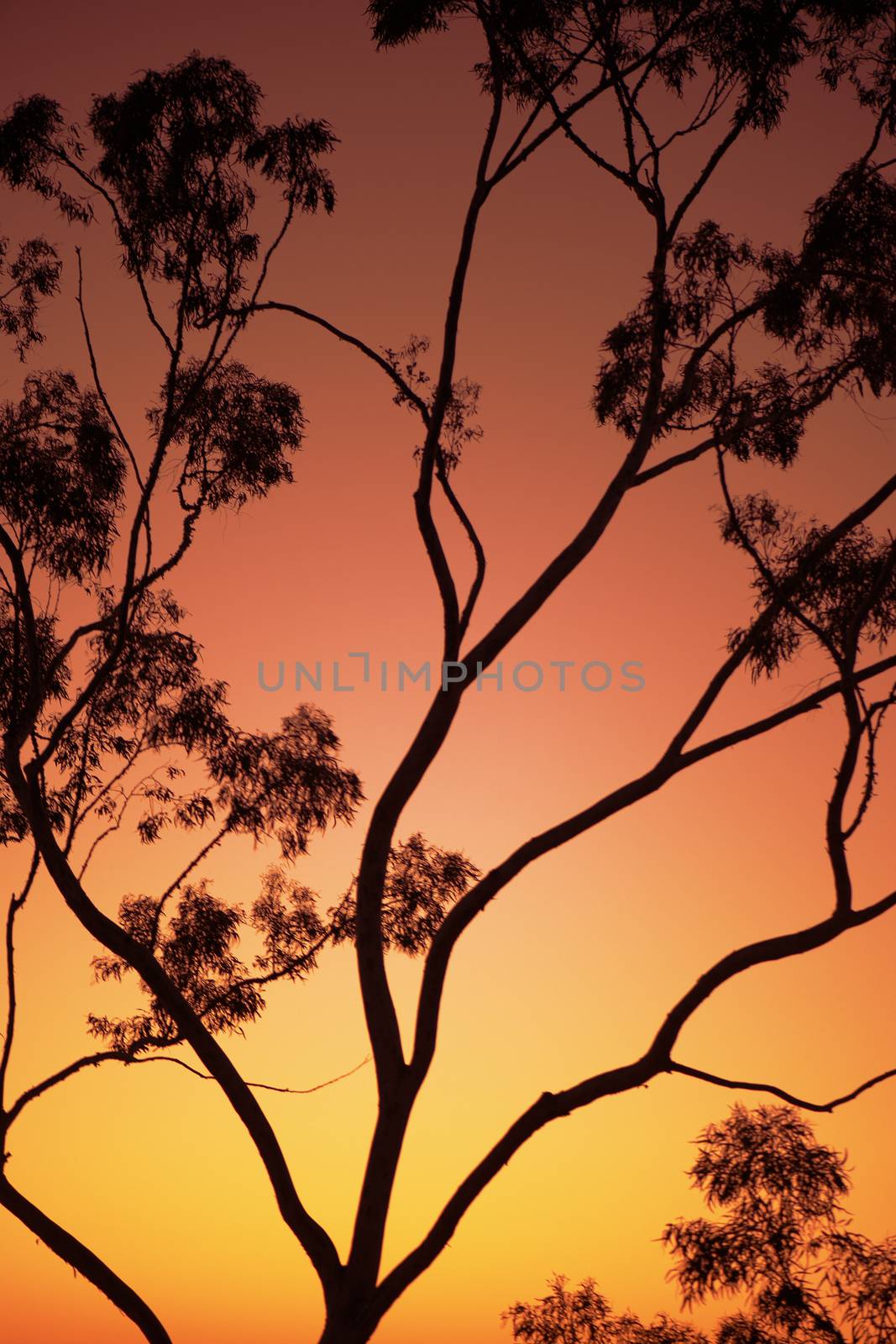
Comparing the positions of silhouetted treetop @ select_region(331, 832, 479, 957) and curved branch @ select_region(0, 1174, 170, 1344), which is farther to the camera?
silhouetted treetop @ select_region(331, 832, 479, 957)

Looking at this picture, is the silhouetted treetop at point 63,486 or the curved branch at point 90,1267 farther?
the silhouetted treetop at point 63,486

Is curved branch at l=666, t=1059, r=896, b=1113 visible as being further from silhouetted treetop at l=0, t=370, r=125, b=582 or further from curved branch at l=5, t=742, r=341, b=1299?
silhouetted treetop at l=0, t=370, r=125, b=582

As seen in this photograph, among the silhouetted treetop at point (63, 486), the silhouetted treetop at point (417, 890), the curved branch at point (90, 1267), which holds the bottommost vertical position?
the curved branch at point (90, 1267)

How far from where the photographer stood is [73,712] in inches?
397

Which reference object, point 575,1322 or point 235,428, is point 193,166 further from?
point 575,1322

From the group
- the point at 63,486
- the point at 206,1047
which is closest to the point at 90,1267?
the point at 206,1047

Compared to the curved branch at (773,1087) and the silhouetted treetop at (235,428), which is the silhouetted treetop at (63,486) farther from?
the curved branch at (773,1087)

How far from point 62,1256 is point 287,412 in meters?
6.87

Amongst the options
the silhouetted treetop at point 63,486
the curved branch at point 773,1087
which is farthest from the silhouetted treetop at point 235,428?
the curved branch at point 773,1087

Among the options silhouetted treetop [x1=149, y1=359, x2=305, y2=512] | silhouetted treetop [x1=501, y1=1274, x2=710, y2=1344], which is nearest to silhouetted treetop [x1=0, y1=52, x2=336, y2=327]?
silhouetted treetop [x1=149, y1=359, x2=305, y2=512]

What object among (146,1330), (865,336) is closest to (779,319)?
(865,336)

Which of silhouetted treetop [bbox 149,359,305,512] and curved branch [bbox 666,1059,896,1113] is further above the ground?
silhouetted treetop [bbox 149,359,305,512]

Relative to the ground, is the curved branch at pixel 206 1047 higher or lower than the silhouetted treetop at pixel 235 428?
lower

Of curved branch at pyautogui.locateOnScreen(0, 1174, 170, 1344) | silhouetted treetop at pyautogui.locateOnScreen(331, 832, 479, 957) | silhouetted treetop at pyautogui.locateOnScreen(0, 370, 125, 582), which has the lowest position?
curved branch at pyautogui.locateOnScreen(0, 1174, 170, 1344)
